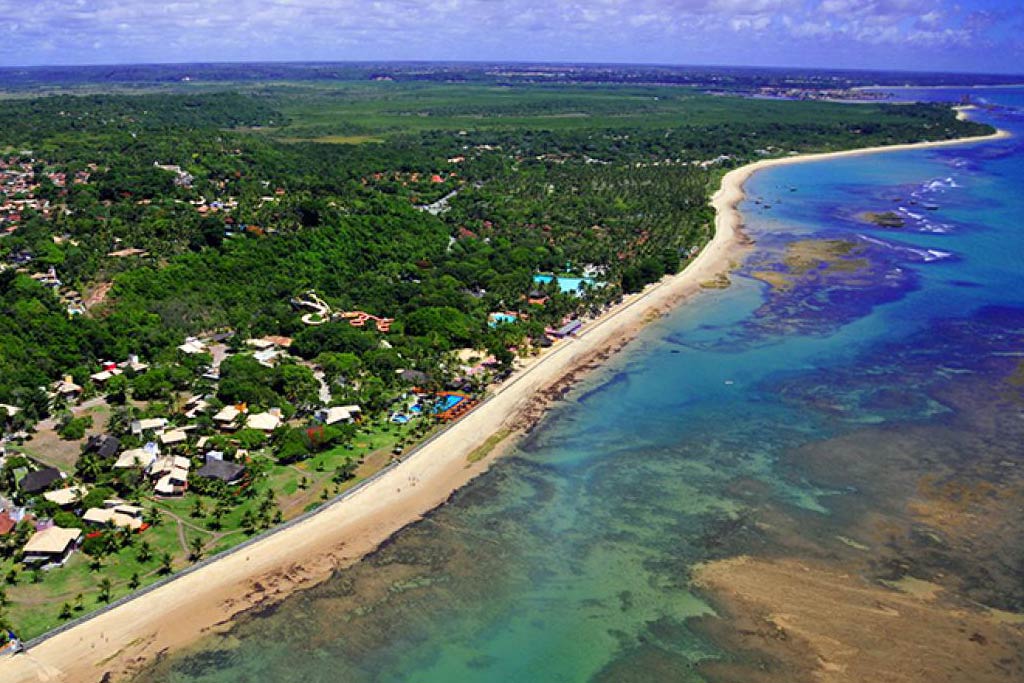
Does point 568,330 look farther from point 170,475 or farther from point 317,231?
point 170,475

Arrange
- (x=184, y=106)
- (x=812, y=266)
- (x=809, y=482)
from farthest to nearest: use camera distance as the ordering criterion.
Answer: (x=184, y=106) < (x=812, y=266) < (x=809, y=482)

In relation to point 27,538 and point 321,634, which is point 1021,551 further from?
point 27,538

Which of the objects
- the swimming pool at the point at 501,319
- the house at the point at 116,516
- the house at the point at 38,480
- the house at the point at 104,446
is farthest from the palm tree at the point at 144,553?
the swimming pool at the point at 501,319

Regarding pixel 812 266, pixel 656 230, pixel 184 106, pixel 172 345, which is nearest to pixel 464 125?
pixel 184 106

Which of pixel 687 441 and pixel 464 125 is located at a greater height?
pixel 464 125

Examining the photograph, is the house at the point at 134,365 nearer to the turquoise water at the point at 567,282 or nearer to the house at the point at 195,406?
the house at the point at 195,406
